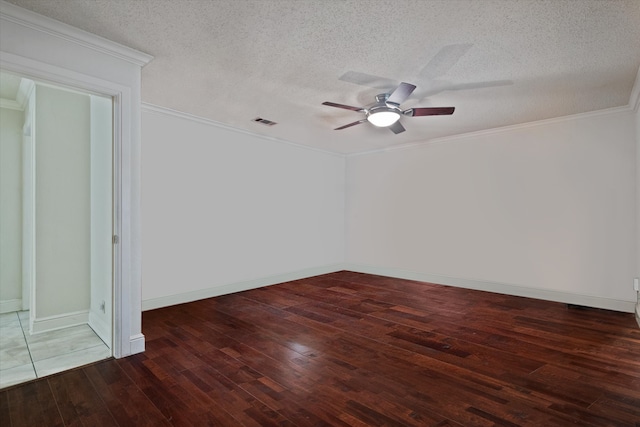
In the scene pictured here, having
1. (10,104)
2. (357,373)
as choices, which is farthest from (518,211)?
(10,104)

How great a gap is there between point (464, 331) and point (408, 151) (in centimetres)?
357

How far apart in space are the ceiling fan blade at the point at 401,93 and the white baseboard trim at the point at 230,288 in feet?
11.1

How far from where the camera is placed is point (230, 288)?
16.3 feet

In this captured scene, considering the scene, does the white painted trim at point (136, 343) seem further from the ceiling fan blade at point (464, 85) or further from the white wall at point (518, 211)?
the white wall at point (518, 211)

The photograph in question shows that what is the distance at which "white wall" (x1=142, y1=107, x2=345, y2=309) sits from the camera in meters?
4.25

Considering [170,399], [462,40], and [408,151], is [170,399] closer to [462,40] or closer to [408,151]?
[462,40]

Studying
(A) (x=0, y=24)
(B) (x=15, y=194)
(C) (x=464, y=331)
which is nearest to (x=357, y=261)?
(C) (x=464, y=331)

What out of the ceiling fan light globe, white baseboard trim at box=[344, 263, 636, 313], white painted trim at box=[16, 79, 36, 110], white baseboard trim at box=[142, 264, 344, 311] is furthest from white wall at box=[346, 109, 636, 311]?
white painted trim at box=[16, 79, 36, 110]

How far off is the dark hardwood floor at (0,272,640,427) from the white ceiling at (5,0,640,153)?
8.06ft

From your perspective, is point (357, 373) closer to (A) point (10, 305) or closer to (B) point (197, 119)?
(B) point (197, 119)

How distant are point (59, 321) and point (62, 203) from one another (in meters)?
1.25

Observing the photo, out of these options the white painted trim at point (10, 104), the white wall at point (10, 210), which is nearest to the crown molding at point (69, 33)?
the white painted trim at point (10, 104)

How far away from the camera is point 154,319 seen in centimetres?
375

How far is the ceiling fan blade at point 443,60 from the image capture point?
2.60 meters
